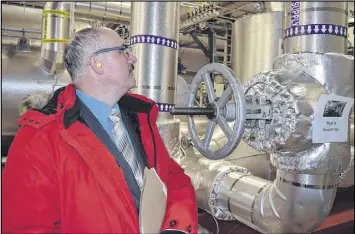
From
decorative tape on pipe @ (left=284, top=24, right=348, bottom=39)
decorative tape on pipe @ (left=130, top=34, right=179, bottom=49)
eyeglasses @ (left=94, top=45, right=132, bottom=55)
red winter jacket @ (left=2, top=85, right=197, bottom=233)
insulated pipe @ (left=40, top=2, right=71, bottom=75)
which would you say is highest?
insulated pipe @ (left=40, top=2, right=71, bottom=75)

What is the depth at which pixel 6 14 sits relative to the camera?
110 inches

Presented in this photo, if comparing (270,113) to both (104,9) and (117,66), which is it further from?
(104,9)

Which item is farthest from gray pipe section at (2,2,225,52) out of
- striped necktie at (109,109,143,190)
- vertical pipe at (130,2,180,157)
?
striped necktie at (109,109,143,190)

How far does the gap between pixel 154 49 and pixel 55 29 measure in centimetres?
106

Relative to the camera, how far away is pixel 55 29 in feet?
7.84

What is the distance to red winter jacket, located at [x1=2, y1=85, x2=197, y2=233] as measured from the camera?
832 millimetres

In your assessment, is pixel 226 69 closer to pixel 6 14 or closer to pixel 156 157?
pixel 156 157

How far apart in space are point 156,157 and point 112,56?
1.18ft

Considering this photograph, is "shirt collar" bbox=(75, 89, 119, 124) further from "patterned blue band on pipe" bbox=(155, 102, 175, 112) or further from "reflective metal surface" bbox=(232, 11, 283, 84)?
"reflective metal surface" bbox=(232, 11, 283, 84)

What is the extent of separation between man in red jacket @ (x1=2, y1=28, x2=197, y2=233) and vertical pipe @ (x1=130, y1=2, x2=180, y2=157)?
1.88 feet

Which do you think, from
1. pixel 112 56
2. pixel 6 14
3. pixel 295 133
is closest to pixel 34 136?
pixel 112 56

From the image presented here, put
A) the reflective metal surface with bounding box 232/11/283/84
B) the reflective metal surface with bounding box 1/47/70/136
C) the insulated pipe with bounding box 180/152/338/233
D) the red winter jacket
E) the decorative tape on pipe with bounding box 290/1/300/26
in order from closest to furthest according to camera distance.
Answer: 1. the red winter jacket
2. the insulated pipe with bounding box 180/152/338/233
3. the decorative tape on pipe with bounding box 290/1/300/26
4. the reflective metal surface with bounding box 232/11/283/84
5. the reflective metal surface with bounding box 1/47/70/136

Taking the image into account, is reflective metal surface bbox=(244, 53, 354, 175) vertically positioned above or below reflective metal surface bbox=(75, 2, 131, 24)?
below

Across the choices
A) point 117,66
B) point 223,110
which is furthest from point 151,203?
point 117,66
